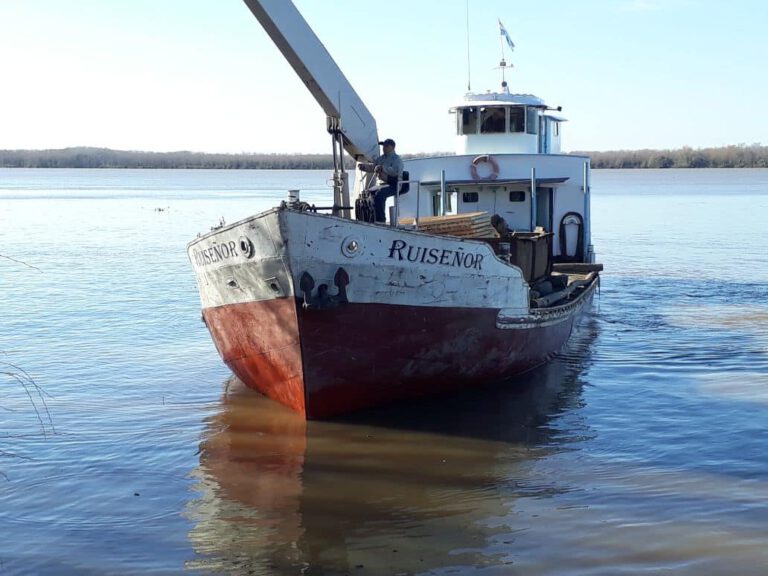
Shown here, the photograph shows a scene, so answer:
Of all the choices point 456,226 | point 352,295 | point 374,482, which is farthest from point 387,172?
point 374,482

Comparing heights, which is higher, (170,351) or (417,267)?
(417,267)

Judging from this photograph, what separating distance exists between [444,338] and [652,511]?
348cm

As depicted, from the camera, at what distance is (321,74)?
10352mm

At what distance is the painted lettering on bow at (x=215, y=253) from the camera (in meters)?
9.78

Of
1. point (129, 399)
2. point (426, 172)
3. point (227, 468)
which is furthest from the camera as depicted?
point (426, 172)

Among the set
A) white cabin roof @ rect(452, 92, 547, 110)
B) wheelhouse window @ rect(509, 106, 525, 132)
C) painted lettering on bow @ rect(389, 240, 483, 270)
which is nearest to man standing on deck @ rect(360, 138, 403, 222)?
painted lettering on bow @ rect(389, 240, 483, 270)

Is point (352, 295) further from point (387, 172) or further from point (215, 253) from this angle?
point (387, 172)

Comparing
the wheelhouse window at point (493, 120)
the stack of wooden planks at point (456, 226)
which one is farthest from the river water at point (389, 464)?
the wheelhouse window at point (493, 120)

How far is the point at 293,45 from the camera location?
987 cm

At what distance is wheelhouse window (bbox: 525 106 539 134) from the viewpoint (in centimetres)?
1847

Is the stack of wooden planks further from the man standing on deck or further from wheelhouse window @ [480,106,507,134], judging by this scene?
wheelhouse window @ [480,106,507,134]

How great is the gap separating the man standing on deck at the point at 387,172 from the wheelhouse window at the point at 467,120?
24.9 ft

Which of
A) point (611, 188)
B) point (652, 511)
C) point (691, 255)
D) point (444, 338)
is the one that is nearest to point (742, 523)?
point (652, 511)

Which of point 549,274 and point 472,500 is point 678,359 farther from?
point 472,500
